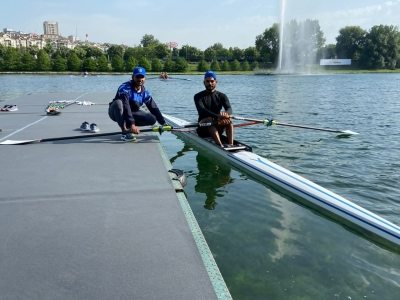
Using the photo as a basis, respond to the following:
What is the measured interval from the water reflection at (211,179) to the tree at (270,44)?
100487 millimetres

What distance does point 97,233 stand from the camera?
3186 millimetres

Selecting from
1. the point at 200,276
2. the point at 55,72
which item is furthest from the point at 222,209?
the point at 55,72

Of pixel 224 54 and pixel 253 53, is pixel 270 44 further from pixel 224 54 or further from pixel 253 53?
pixel 224 54

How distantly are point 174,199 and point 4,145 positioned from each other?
4376mm

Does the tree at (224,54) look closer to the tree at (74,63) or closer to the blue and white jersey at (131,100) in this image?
the tree at (74,63)

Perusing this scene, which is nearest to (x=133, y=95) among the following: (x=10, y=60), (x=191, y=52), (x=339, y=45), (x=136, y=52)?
(x=10, y=60)

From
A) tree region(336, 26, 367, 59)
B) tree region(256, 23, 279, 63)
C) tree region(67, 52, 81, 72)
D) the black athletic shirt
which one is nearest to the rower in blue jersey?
the black athletic shirt

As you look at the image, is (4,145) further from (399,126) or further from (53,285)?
(399,126)

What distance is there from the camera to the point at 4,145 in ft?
21.4

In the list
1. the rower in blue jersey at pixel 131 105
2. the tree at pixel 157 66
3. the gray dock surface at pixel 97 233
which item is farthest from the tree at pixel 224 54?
the gray dock surface at pixel 97 233

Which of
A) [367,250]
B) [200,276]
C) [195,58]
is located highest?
[195,58]

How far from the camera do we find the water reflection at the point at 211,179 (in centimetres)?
579

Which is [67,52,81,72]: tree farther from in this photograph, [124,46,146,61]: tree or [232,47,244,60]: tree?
[232,47,244,60]: tree

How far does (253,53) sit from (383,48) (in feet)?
123
